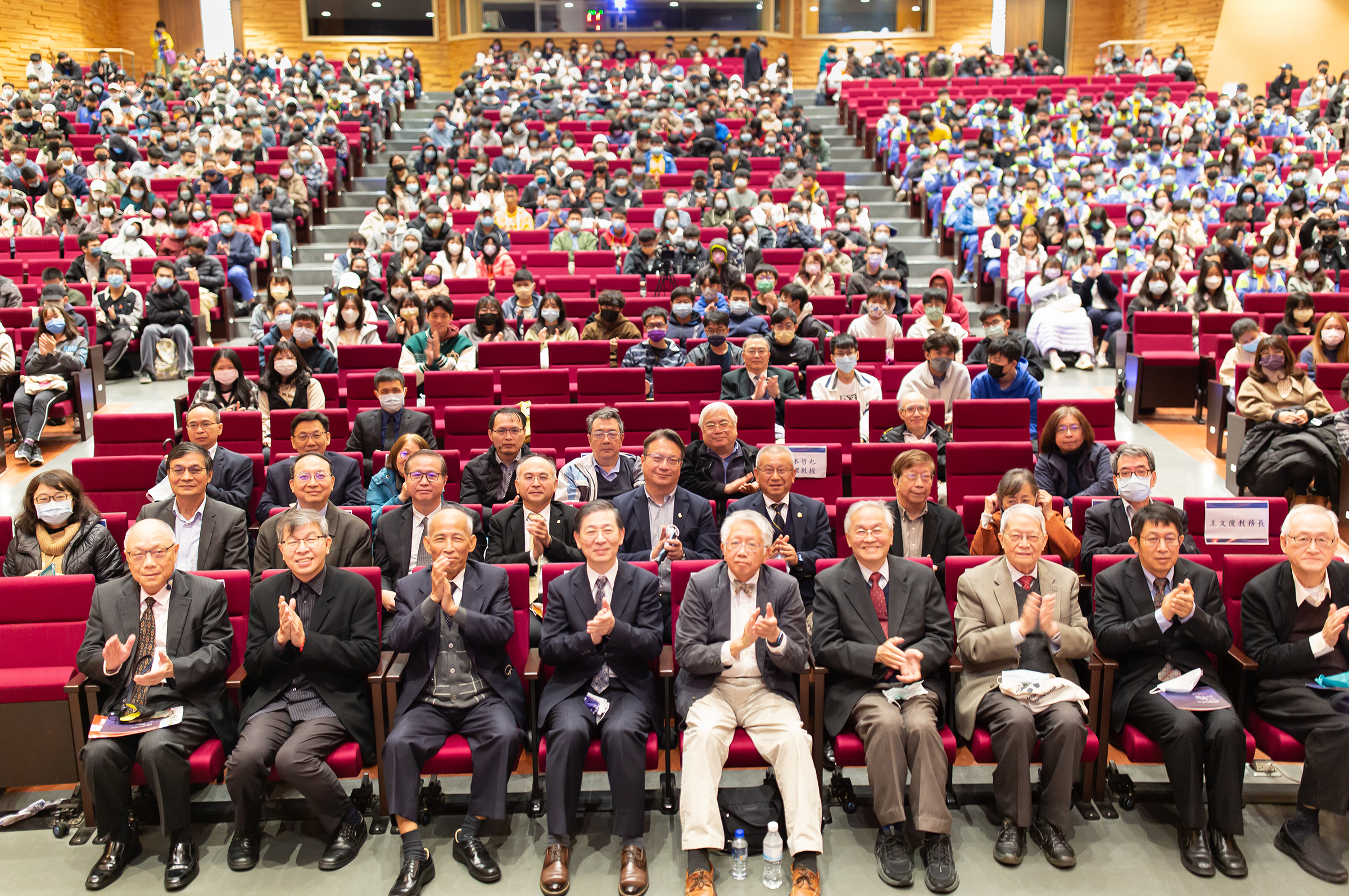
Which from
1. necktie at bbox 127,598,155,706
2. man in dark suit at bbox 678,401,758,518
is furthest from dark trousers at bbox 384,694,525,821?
man in dark suit at bbox 678,401,758,518

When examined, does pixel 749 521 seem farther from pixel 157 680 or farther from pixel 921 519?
pixel 157 680

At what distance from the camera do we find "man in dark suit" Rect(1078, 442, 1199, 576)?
3.64 m

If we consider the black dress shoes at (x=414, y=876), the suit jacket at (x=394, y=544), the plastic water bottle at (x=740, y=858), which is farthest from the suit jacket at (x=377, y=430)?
the plastic water bottle at (x=740, y=858)

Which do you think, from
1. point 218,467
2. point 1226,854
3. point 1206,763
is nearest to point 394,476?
point 218,467

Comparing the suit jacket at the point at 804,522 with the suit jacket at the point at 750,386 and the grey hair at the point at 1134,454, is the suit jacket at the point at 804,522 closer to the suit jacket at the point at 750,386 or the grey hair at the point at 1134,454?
the grey hair at the point at 1134,454

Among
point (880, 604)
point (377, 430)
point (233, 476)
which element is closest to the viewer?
point (880, 604)

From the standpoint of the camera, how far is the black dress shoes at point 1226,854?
2.81 m

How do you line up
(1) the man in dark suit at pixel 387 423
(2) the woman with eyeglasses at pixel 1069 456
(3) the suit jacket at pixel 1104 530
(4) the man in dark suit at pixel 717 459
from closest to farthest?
1. (3) the suit jacket at pixel 1104 530
2. (2) the woman with eyeglasses at pixel 1069 456
3. (4) the man in dark suit at pixel 717 459
4. (1) the man in dark suit at pixel 387 423

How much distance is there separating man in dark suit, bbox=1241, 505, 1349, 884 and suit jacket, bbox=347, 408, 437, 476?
3.45m

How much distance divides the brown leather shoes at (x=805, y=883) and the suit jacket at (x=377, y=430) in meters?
2.80

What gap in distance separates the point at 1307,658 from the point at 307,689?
2946mm

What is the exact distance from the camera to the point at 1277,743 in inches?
117

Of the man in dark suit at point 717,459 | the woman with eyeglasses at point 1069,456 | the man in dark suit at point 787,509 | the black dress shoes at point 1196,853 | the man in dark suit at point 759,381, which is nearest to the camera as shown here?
the black dress shoes at point 1196,853

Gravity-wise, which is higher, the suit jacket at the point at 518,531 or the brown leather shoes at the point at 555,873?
the suit jacket at the point at 518,531
